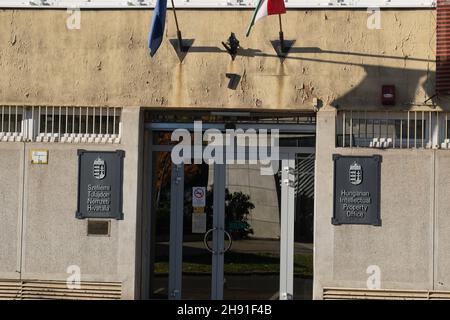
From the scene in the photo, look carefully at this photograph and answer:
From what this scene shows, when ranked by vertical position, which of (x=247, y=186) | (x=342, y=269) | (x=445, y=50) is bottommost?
(x=342, y=269)

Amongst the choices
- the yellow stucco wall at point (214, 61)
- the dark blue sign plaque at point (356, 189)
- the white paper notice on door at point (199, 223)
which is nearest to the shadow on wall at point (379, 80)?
the yellow stucco wall at point (214, 61)

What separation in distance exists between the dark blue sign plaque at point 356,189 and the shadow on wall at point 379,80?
2.33 ft

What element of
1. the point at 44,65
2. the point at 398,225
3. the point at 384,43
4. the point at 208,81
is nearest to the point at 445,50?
the point at 384,43

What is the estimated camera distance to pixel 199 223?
12.4m

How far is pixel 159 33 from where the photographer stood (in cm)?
1137

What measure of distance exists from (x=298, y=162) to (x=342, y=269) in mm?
1534

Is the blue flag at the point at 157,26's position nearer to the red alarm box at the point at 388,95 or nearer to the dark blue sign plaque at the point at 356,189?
the dark blue sign plaque at the point at 356,189

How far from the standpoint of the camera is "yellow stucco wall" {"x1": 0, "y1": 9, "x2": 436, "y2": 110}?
11.7 metres

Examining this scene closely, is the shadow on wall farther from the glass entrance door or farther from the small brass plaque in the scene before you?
the small brass plaque

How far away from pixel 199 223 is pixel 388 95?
295cm

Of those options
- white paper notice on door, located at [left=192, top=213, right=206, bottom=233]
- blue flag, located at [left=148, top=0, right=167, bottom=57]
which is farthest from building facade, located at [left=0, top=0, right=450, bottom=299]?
blue flag, located at [left=148, top=0, right=167, bottom=57]

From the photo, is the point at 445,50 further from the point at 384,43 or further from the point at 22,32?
the point at 22,32

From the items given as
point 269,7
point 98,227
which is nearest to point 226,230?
point 98,227

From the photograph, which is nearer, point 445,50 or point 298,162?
point 445,50
